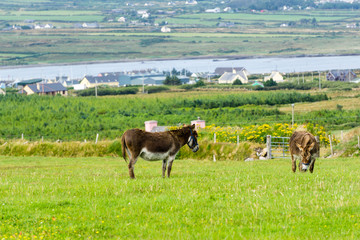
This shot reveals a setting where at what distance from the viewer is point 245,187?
15891mm

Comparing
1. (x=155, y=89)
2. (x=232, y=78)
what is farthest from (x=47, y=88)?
(x=232, y=78)

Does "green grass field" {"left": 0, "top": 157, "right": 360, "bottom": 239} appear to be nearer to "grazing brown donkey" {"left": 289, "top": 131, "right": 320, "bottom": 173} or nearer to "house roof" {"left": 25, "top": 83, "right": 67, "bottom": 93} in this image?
"grazing brown donkey" {"left": 289, "top": 131, "right": 320, "bottom": 173}

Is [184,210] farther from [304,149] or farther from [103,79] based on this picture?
[103,79]

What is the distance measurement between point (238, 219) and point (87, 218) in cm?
300

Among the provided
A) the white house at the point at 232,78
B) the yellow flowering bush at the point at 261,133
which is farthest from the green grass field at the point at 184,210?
the white house at the point at 232,78

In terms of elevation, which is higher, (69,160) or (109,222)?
(109,222)

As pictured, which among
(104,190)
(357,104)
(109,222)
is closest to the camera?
(109,222)

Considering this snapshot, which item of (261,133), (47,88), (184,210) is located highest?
(184,210)

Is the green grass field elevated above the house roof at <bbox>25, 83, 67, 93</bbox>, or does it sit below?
above

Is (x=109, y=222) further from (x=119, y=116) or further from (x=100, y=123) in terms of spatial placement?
(x=119, y=116)

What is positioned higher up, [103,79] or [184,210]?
[184,210]

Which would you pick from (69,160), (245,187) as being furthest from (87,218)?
(69,160)

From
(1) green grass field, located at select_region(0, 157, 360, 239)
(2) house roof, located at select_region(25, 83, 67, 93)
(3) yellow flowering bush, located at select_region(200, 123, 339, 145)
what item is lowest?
(2) house roof, located at select_region(25, 83, 67, 93)

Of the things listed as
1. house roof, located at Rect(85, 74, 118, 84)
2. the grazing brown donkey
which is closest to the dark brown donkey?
the grazing brown donkey
